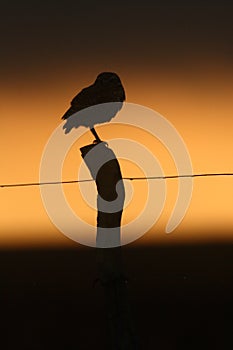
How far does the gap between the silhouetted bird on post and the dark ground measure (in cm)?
28

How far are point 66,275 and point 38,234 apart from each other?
0.36 feet

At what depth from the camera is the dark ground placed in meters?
1.37

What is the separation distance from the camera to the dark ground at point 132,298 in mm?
1370

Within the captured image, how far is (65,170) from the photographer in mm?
1417

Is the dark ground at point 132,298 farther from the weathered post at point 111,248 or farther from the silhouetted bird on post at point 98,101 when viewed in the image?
the silhouetted bird on post at point 98,101

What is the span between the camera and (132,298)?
1387 mm

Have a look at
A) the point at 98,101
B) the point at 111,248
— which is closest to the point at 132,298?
the point at 111,248

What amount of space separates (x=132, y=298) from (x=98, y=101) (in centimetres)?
43

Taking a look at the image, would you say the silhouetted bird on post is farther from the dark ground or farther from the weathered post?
the dark ground

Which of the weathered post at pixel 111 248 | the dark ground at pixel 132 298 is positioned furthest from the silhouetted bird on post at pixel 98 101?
the dark ground at pixel 132 298

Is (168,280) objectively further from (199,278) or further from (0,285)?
(0,285)

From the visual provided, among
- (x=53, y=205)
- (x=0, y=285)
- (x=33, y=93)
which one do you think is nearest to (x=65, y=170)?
(x=53, y=205)

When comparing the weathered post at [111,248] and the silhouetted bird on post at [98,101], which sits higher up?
the silhouetted bird on post at [98,101]

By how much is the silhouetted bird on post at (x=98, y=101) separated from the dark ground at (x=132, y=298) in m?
0.28
